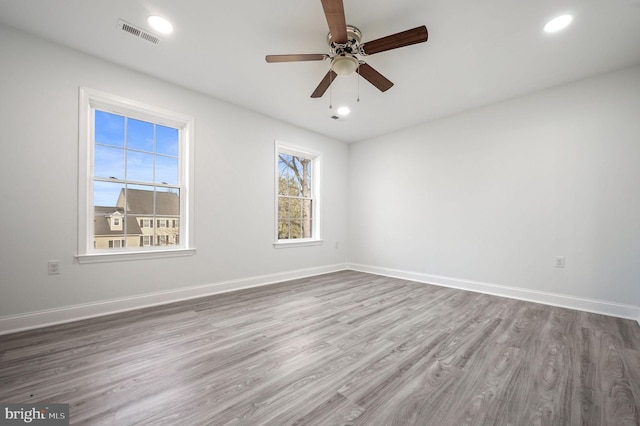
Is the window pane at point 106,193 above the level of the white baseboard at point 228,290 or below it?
above

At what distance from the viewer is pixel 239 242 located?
12.9 ft

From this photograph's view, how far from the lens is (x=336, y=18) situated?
1873 mm

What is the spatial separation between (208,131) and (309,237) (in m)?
2.58

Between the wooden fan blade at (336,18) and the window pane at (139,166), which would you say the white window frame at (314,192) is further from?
the wooden fan blade at (336,18)

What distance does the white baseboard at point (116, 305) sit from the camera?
239 centimetres

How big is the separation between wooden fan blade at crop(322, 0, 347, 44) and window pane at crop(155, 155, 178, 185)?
8.32 ft

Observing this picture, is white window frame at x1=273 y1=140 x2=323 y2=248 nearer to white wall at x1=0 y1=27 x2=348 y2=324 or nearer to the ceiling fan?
white wall at x1=0 y1=27 x2=348 y2=324

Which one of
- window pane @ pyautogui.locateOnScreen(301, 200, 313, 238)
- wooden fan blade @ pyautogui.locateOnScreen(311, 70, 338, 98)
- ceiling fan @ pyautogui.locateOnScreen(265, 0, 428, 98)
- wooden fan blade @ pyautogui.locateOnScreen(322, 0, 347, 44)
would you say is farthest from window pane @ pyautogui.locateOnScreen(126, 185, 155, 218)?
wooden fan blade @ pyautogui.locateOnScreen(322, 0, 347, 44)

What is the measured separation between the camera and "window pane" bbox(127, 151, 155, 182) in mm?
3094

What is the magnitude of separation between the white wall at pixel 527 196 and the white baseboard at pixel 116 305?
265cm

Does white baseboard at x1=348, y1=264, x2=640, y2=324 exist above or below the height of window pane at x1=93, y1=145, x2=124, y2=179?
below

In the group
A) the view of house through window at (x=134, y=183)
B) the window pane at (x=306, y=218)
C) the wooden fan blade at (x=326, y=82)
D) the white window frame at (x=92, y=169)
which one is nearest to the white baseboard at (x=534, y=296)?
the window pane at (x=306, y=218)

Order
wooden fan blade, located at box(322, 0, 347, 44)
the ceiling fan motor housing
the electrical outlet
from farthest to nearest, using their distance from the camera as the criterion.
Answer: the electrical outlet → the ceiling fan motor housing → wooden fan blade, located at box(322, 0, 347, 44)

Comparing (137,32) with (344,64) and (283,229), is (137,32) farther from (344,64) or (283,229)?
(283,229)
